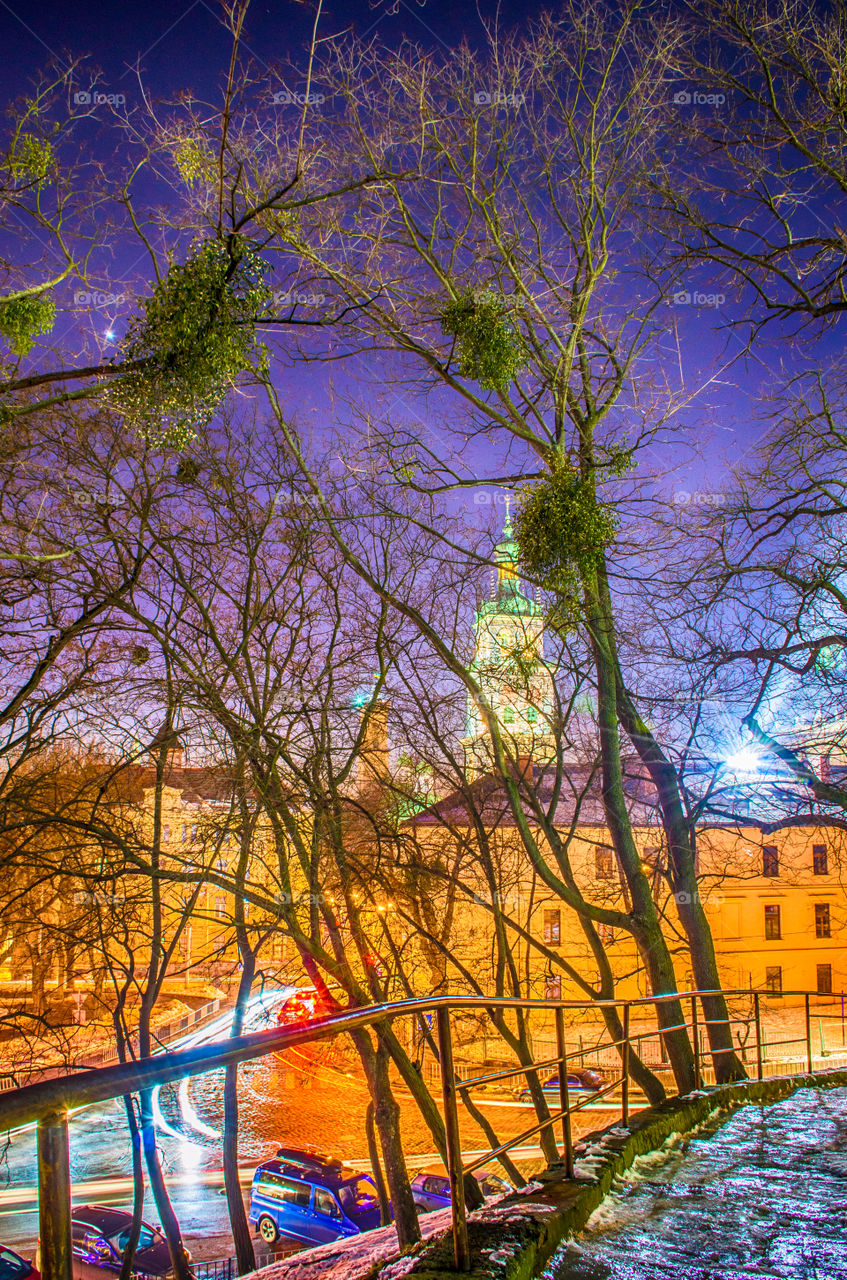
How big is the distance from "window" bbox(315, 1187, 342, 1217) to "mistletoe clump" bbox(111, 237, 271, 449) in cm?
1379

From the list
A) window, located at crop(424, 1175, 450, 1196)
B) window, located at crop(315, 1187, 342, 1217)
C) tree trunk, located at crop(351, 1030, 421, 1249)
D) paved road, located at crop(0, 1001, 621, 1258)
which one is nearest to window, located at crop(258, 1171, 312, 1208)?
window, located at crop(315, 1187, 342, 1217)

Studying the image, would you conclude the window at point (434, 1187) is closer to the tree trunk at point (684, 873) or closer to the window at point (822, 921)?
the tree trunk at point (684, 873)

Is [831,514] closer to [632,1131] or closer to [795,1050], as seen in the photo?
[632,1131]

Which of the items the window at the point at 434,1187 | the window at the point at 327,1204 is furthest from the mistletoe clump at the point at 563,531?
the window at the point at 327,1204

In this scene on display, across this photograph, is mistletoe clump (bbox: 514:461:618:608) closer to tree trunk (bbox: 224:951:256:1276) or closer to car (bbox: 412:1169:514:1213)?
tree trunk (bbox: 224:951:256:1276)

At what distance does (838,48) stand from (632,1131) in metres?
6.90

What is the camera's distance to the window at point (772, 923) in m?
30.6

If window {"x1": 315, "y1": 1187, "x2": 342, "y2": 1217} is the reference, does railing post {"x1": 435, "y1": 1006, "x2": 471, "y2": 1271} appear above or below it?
above

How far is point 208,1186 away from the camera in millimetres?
18234

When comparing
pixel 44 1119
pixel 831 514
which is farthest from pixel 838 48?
pixel 44 1119

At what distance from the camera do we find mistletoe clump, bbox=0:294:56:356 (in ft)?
17.1

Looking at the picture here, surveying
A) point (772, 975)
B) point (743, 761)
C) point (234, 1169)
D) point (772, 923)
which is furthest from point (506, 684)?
point (772, 923)

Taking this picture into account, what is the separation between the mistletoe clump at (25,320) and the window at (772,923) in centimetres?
3226

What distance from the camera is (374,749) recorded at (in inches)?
417
